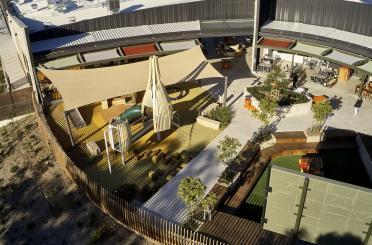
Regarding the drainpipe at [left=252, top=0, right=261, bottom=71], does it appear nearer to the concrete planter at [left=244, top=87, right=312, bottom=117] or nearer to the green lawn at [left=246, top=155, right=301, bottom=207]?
the concrete planter at [left=244, top=87, right=312, bottom=117]

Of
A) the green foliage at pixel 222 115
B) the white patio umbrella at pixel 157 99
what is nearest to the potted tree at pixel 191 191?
the white patio umbrella at pixel 157 99

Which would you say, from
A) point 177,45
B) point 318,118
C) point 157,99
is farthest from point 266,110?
point 177,45

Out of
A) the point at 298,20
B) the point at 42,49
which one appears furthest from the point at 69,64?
the point at 298,20

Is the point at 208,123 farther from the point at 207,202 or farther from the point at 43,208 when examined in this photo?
the point at 43,208

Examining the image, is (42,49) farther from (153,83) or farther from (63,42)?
(153,83)

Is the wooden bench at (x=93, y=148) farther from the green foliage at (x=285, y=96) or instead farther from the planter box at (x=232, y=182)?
the green foliage at (x=285, y=96)

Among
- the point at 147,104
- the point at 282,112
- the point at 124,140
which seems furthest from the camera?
the point at 282,112
